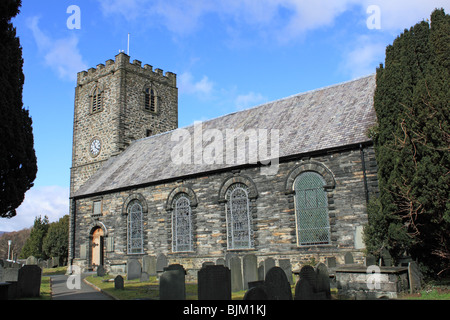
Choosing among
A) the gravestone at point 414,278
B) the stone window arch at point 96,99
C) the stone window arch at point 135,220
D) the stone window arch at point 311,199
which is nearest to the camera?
the gravestone at point 414,278

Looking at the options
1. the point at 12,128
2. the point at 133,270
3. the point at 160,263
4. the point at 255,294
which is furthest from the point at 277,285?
the point at 133,270

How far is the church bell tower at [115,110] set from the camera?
32.2 metres

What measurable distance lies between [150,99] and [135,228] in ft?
49.9

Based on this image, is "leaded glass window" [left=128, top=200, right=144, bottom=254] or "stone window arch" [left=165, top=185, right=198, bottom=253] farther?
"leaded glass window" [left=128, top=200, right=144, bottom=254]

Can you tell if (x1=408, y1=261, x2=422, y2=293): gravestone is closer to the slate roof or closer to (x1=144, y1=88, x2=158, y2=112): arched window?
the slate roof

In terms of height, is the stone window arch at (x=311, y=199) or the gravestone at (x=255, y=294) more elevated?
the stone window arch at (x=311, y=199)

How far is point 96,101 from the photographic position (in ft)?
113

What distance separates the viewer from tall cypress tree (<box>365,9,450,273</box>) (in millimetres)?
10297

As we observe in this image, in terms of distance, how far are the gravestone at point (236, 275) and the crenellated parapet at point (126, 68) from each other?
2475 centimetres

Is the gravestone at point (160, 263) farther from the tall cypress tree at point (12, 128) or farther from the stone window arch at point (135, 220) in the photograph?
the tall cypress tree at point (12, 128)

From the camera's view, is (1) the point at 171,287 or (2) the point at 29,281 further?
(2) the point at 29,281

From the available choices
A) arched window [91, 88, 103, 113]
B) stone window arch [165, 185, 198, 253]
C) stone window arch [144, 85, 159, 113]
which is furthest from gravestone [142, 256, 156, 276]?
arched window [91, 88, 103, 113]

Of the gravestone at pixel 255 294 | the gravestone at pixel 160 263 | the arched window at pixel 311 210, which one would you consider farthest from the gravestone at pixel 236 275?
the gravestone at pixel 160 263

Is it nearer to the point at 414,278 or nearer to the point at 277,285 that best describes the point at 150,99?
the point at 414,278
